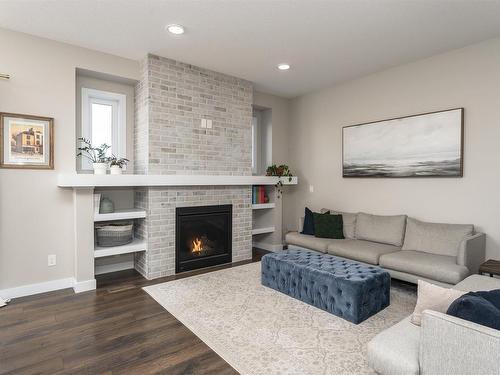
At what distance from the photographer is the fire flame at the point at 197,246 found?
4402 millimetres

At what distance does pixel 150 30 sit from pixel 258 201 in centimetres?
312

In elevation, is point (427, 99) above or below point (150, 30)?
below

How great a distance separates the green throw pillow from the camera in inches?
176

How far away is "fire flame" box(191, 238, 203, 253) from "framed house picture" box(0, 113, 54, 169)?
6.80 feet

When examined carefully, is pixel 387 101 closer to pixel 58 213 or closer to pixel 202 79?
pixel 202 79

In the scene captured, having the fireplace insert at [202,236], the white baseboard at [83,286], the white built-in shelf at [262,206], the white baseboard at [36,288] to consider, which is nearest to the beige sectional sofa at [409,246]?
the white built-in shelf at [262,206]

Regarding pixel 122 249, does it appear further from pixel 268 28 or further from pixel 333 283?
pixel 268 28

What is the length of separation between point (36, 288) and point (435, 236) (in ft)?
15.5

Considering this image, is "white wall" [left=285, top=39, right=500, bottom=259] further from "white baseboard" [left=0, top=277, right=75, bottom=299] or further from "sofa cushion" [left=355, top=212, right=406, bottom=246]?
"white baseboard" [left=0, top=277, right=75, bottom=299]

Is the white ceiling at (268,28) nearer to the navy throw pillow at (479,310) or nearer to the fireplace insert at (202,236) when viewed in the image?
the fireplace insert at (202,236)

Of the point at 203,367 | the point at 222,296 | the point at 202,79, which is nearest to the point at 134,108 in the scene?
the point at 202,79

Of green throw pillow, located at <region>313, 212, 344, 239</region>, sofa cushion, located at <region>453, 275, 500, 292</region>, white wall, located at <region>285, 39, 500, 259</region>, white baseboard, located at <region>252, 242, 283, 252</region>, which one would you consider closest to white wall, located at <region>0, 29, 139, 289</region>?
white baseboard, located at <region>252, 242, 283, 252</region>

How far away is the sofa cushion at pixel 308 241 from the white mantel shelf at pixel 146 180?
1039 mm

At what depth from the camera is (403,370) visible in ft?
5.08
